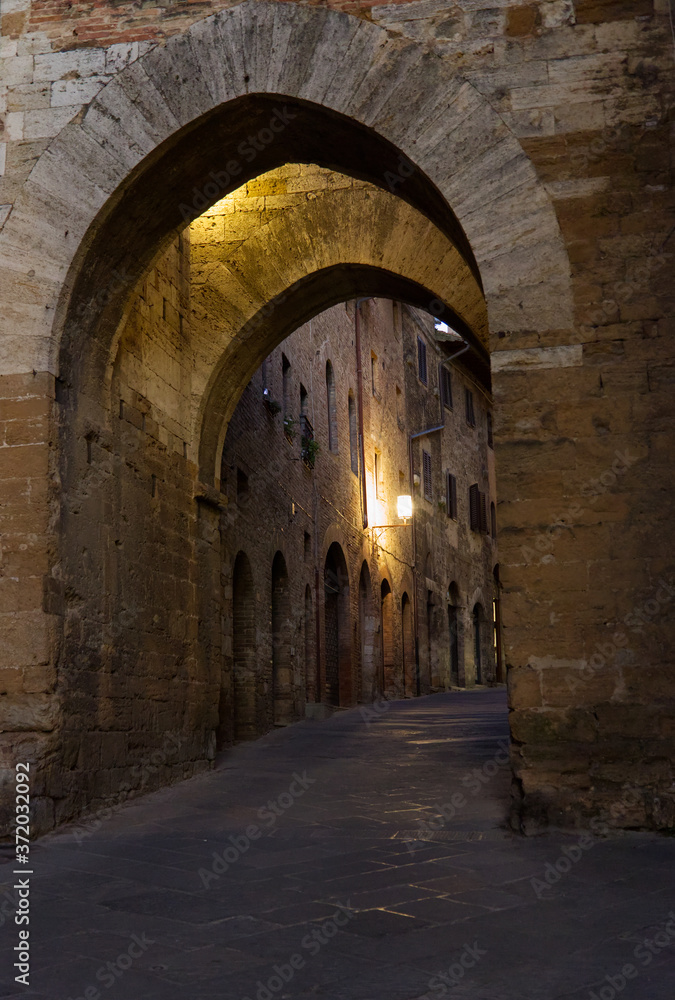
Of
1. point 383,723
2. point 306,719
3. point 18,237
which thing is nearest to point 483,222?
point 18,237

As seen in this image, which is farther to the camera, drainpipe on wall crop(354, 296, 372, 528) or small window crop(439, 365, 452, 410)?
small window crop(439, 365, 452, 410)

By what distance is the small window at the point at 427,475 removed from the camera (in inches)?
900

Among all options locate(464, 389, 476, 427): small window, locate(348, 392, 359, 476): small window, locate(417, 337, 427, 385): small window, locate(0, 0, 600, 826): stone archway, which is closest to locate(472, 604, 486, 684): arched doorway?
locate(464, 389, 476, 427): small window

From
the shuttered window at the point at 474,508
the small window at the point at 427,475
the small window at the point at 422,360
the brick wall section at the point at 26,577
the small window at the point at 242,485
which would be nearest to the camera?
the brick wall section at the point at 26,577

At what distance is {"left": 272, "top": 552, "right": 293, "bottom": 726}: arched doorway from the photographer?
1195cm

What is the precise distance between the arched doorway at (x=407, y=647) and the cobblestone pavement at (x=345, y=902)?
44.4ft

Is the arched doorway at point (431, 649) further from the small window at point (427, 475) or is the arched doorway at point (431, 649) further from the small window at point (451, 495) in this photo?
the small window at point (451, 495)

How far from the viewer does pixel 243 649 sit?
35.7 feet

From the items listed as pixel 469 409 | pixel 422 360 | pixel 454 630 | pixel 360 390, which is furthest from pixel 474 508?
pixel 360 390

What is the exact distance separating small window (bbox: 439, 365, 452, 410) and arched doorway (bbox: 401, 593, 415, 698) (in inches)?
232

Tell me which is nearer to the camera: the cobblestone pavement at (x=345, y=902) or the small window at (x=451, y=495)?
the cobblestone pavement at (x=345, y=902)

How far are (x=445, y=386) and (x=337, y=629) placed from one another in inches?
417

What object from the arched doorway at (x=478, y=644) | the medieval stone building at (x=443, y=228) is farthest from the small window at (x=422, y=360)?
the medieval stone building at (x=443, y=228)

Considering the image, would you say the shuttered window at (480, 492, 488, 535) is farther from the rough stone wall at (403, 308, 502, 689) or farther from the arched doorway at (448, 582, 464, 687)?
the arched doorway at (448, 582, 464, 687)
